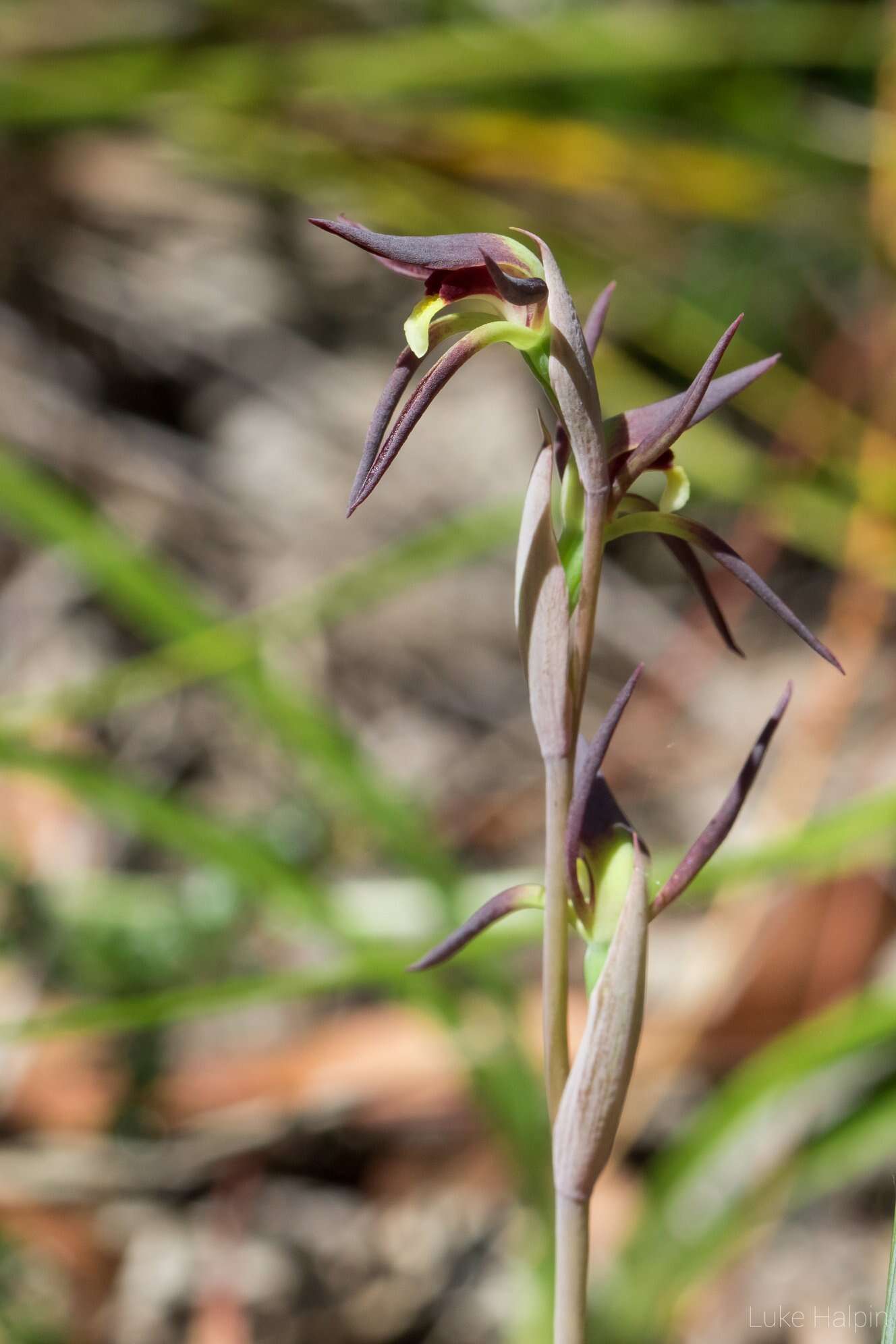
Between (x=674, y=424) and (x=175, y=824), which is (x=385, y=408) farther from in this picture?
(x=175, y=824)

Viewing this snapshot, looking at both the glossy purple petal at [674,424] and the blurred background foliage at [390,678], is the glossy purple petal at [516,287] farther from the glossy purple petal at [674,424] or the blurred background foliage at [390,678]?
the blurred background foliage at [390,678]

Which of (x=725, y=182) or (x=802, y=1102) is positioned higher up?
(x=725, y=182)

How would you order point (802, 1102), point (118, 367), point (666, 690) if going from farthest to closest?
point (118, 367), point (666, 690), point (802, 1102)

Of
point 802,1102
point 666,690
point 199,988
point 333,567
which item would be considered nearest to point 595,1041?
point 199,988

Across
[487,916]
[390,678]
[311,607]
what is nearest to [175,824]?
[311,607]

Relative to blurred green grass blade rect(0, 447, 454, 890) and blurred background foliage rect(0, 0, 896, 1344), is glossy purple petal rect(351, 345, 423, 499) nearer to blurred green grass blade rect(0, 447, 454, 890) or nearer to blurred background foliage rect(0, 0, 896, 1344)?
blurred background foliage rect(0, 0, 896, 1344)

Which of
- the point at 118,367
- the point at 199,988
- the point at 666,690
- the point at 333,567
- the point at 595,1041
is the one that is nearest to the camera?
the point at 595,1041

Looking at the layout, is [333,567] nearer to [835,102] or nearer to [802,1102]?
[802,1102]

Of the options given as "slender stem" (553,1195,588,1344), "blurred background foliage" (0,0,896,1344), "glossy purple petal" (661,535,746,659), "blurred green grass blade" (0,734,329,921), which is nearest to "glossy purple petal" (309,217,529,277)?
"glossy purple petal" (661,535,746,659)
